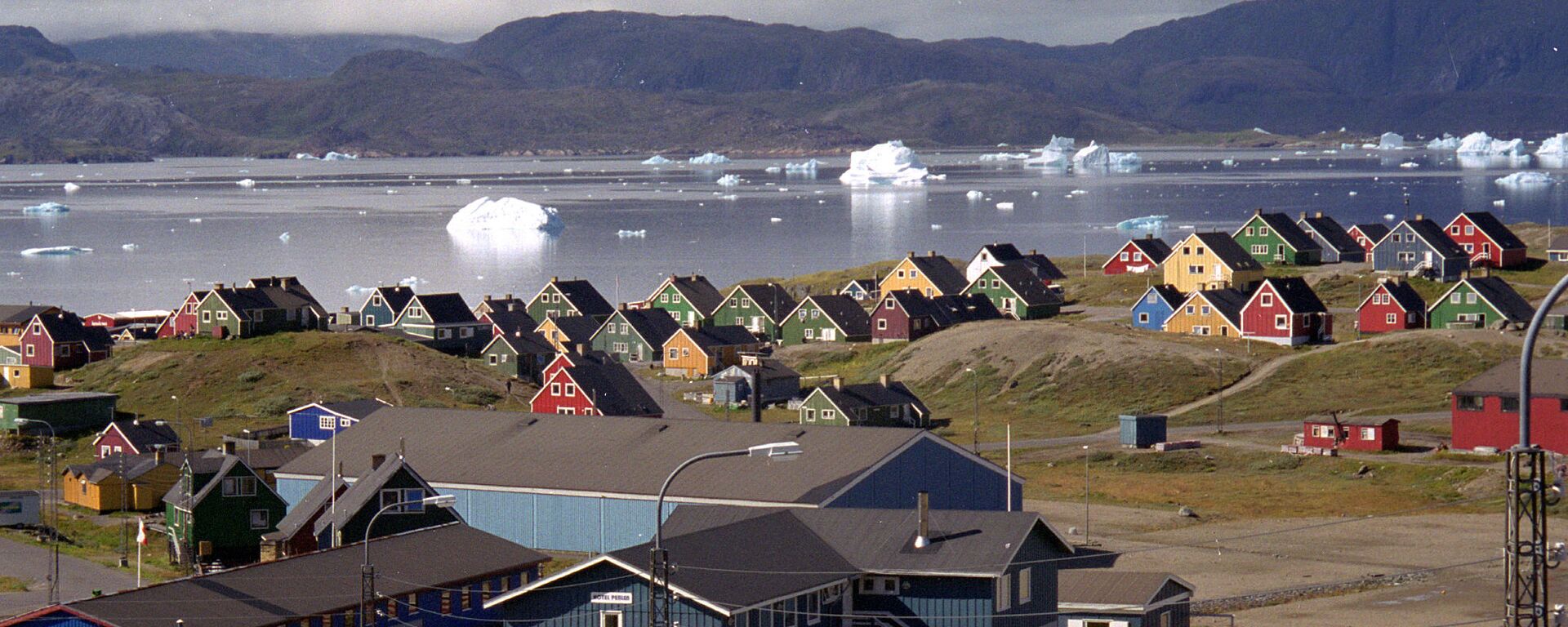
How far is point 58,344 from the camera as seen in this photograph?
69375 mm

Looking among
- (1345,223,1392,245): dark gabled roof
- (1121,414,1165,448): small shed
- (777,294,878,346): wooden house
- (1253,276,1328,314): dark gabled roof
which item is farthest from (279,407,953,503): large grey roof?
(1345,223,1392,245): dark gabled roof

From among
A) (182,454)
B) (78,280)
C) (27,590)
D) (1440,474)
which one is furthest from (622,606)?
(78,280)

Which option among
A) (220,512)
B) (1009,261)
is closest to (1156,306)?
(1009,261)

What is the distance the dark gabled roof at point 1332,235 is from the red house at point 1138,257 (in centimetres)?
756

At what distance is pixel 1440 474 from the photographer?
47219 millimetres

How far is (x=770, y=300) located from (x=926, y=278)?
986 centimetres

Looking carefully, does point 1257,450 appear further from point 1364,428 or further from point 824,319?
point 824,319

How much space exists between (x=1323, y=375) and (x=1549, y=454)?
44.3ft

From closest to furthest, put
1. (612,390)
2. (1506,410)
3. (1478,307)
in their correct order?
(1506,410) < (612,390) < (1478,307)

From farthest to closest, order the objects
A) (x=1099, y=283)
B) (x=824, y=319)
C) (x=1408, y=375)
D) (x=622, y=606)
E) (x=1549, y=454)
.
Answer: (x=1099, y=283) < (x=824, y=319) < (x=1408, y=375) < (x=1549, y=454) < (x=622, y=606)

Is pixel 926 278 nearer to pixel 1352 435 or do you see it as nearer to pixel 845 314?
pixel 845 314

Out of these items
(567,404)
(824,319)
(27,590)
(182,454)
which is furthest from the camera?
(824,319)

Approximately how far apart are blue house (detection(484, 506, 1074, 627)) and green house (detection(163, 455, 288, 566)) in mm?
14335

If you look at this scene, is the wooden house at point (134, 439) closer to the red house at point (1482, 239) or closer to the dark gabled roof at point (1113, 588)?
the dark gabled roof at point (1113, 588)
